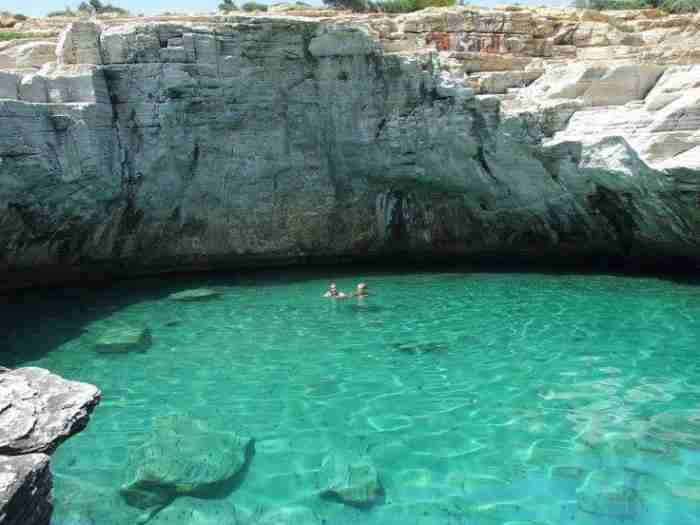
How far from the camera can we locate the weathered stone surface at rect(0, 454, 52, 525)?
9.41 ft

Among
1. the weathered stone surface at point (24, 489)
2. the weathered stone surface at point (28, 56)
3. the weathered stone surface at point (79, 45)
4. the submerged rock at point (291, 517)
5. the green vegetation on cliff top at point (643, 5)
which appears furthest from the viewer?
the green vegetation on cliff top at point (643, 5)

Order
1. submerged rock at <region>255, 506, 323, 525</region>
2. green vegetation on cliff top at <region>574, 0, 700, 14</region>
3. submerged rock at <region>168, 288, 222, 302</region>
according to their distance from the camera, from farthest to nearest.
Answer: green vegetation on cliff top at <region>574, 0, 700, 14</region> < submerged rock at <region>168, 288, 222, 302</region> < submerged rock at <region>255, 506, 323, 525</region>

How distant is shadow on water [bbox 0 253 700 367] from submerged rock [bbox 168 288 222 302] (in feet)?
1.36

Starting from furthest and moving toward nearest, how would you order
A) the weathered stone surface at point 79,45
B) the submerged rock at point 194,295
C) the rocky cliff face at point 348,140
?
the submerged rock at point 194,295 → the weathered stone surface at point 79,45 → the rocky cliff face at point 348,140

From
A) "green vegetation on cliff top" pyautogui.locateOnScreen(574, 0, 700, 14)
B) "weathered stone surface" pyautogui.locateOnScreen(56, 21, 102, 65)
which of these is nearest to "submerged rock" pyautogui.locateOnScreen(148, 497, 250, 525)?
"weathered stone surface" pyautogui.locateOnScreen(56, 21, 102, 65)

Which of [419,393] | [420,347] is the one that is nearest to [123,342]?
[420,347]

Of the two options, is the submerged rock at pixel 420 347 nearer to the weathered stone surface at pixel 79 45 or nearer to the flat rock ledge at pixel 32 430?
the flat rock ledge at pixel 32 430

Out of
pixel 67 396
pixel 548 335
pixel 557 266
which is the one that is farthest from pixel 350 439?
pixel 557 266

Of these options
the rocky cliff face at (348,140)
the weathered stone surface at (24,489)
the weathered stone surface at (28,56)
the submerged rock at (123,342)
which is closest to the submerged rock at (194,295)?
the rocky cliff face at (348,140)

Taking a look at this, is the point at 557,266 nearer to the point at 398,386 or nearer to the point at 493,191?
the point at 493,191

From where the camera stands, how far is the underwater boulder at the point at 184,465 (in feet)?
14.4

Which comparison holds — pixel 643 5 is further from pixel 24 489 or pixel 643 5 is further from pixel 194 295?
pixel 24 489

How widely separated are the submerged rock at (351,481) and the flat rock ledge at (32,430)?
5.87ft

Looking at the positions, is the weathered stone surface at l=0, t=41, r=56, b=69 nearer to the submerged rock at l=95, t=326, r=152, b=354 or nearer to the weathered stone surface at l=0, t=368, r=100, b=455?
the submerged rock at l=95, t=326, r=152, b=354
